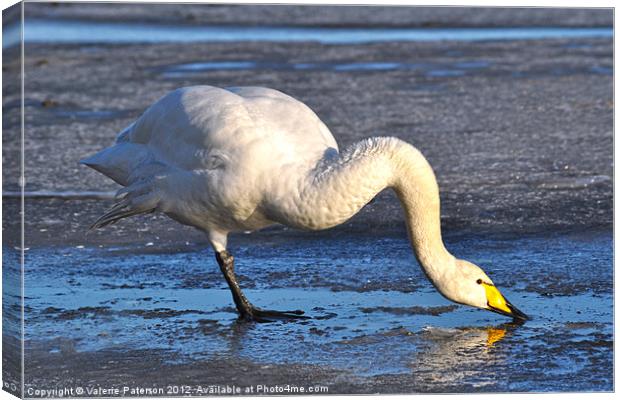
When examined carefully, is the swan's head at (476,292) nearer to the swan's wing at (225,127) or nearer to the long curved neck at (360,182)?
the long curved neck at (360,182)

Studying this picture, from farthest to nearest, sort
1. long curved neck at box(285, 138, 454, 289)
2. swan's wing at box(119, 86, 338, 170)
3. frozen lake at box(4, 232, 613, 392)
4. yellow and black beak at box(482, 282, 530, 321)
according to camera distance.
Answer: yellow and black beak at box(482, 282, 530, 321) < swan's wing at box(119, 86, 338, 170) < long curved neck at box(285, 138, 454, 289) < frozen lake at box(4, 232, 613, 392)

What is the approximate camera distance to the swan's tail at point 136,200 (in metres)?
6.50

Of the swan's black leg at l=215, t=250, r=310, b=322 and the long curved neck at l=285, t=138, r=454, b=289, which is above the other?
the long curved neck at l=285, t=138, r=454, b=289

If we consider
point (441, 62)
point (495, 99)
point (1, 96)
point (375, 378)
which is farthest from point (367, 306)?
point (441, 62)

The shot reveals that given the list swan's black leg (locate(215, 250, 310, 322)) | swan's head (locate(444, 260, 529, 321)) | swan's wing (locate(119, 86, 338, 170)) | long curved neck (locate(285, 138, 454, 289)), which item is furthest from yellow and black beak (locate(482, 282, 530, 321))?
swan's wing (locate(119, 86, 338, 170))

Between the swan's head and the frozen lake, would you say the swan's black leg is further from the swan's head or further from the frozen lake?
the swan's head

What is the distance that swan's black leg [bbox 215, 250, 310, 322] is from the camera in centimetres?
645

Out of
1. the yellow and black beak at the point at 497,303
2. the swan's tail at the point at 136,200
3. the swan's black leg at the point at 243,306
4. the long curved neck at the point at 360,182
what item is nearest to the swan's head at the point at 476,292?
the yellow and black beak at the point at 497,303

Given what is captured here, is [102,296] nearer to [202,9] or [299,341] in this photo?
[299,341]

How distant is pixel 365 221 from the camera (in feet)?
27.2

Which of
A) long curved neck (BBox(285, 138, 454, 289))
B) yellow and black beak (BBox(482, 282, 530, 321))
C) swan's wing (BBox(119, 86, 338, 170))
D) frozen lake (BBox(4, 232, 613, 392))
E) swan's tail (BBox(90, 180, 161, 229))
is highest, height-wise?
swan's wing (BBox(119, 86, 338, 170))

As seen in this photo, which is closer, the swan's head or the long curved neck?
the long curved neck

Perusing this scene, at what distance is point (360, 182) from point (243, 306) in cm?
106

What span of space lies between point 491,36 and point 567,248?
629 centimetres
